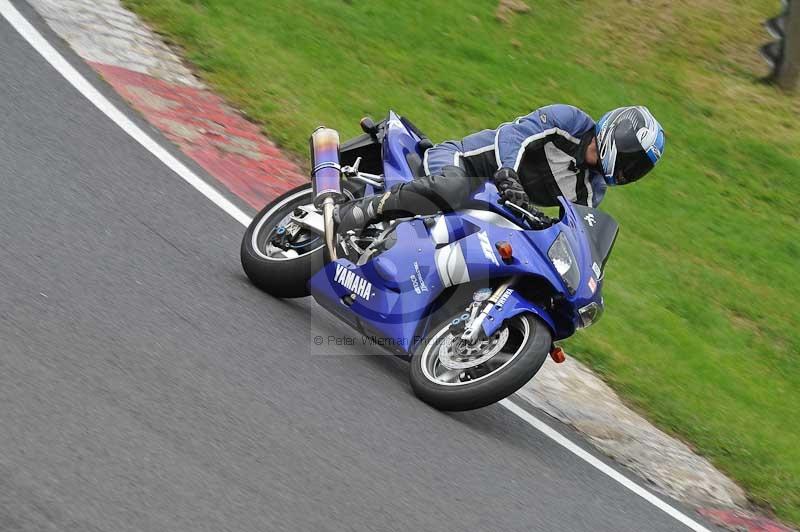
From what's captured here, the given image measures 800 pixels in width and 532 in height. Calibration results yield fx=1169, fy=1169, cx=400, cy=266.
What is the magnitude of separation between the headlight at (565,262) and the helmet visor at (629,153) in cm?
49

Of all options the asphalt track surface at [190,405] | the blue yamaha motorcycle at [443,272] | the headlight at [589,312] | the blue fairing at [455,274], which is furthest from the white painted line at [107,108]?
the headlight at [589,312]

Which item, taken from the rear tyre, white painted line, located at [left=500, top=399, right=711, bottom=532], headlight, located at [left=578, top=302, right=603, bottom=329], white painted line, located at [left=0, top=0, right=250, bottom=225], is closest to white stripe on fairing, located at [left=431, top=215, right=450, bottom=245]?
the rear tyre

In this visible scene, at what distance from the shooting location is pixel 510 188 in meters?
6.01

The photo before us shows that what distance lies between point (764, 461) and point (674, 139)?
23.6 ft

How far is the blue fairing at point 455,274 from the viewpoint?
5.99m

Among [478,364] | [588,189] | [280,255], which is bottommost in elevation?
[478,364]

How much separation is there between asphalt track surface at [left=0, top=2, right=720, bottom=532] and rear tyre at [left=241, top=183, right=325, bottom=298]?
11cm

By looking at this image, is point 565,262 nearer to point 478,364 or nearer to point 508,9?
point 478,364

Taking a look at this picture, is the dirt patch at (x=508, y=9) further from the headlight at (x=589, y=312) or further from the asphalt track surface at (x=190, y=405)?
the headlight at (x=589, y=312)

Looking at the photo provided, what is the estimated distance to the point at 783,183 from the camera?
46.5 feet

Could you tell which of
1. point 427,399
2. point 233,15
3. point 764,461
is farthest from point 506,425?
point 233,15

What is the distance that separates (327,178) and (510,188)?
1190 millimetres

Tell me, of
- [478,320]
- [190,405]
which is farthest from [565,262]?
[190,405]

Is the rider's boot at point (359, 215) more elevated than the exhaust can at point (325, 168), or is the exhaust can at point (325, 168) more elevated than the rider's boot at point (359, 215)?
the exhaust can at point (325, 168)
